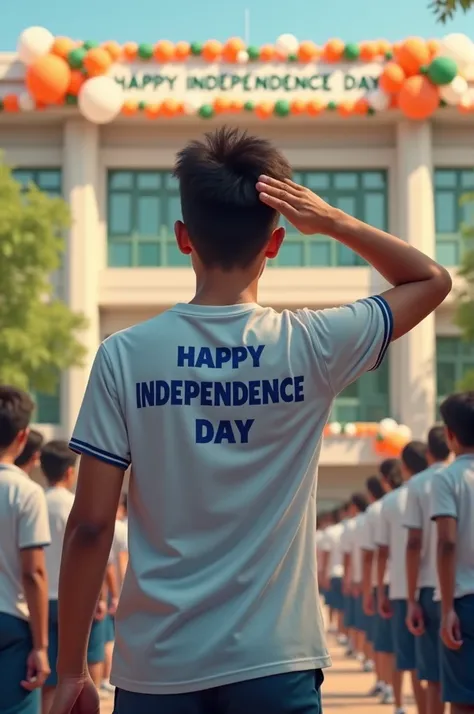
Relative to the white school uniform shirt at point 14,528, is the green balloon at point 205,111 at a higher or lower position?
higher

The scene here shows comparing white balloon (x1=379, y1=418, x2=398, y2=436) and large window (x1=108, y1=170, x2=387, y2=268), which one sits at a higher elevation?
large window (x1=108, y1=170, x2=387, y2=268)

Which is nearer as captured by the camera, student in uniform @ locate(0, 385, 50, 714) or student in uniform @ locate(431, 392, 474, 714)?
student in uniform @ locate(0, 385, 50, 714)

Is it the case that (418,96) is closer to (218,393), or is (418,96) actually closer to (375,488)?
(375,488)

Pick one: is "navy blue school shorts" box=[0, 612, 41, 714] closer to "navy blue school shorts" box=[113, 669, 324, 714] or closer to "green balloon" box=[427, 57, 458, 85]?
"navy blue school shorts" box=[113, 669, 324, 714]

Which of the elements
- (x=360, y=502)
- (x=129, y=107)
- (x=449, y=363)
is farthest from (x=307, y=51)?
(x=360, y=502)

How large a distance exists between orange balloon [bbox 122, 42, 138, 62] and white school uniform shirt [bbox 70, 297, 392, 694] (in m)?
34.0

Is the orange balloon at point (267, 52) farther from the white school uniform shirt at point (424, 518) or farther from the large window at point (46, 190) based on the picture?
the white school uniform shirt at point (424, 518)

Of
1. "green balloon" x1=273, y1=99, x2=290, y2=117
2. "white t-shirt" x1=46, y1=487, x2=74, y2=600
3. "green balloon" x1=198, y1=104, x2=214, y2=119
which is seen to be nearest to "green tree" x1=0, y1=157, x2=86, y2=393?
"green balloon" x1=198, y1=104, x2=214, y2=119

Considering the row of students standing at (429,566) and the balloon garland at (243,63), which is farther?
the balloon garland at (243,63)

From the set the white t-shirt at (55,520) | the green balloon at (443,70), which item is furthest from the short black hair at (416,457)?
the green balloon at (443,70)

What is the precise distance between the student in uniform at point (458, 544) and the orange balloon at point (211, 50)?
30.3m

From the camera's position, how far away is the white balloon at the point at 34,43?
113 feet

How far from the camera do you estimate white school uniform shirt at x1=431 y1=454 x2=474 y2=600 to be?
660cm

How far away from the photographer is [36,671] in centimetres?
604
